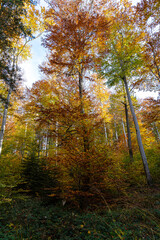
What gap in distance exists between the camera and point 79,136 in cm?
462

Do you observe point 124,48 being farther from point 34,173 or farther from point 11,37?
point 34,173

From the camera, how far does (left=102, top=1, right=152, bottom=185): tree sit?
8094 millimetres

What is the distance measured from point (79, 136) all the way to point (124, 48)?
7.40 m

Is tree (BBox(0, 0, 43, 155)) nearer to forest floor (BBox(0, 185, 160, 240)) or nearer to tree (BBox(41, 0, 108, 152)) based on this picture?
tree (BBox(41, 0, 108, 152))

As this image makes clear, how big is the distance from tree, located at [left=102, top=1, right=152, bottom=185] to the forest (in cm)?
7

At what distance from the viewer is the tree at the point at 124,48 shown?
8094 millimetres

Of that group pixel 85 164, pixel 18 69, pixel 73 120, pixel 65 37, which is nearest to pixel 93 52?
pixel 65 37

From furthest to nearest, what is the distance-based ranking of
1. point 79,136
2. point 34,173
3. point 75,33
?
point 34,173
point 75,33
point 79,136

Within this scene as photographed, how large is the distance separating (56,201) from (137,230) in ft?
12.6

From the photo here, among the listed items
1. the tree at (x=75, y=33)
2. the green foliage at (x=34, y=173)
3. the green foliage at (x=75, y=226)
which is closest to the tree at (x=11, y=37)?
the tree at (x=75, y=33)

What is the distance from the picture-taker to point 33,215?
404 cm

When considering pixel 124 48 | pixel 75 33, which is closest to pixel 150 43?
pixel 124 48

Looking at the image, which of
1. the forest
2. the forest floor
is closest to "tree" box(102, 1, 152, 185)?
the forest

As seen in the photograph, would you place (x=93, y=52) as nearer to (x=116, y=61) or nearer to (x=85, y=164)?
(x=116, y=61)
